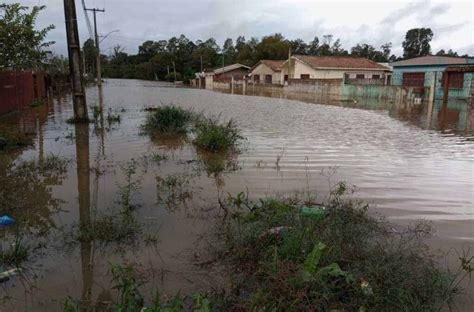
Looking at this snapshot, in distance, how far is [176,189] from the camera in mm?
7145

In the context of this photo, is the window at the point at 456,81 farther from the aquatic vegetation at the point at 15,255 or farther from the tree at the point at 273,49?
the tree at the point at 273,49

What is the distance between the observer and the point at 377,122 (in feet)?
60.5

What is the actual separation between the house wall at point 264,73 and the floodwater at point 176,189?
50.6m

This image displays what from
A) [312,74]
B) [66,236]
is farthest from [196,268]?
[312,74]

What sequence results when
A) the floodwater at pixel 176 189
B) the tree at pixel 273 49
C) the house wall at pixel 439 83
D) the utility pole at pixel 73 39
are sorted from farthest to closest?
the tree at pixel 273 49, the house wall at pixel 439 83, the utility pole at pixel 73 39, the floodwater at pixel 176 189

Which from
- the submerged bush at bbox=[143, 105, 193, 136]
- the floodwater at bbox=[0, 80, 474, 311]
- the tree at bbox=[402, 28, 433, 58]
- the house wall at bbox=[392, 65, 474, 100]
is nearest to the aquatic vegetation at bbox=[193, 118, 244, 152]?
the floodwater at bbox=[0, 80, 474, 311]

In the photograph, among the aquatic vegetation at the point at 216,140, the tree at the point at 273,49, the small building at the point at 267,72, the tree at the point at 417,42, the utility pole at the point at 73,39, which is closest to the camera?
the aquatic vegetation at the point at 216,140

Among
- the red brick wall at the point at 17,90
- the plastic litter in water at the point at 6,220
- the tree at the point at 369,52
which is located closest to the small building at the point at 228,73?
the tree at the point at 369,52

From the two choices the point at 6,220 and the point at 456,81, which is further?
the point at 456,81

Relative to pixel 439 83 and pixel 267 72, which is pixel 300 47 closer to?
pixel 267 72

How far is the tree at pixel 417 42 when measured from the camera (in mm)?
97188

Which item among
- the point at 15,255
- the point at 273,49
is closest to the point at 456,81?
the point at 15,255

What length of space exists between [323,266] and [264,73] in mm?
65892

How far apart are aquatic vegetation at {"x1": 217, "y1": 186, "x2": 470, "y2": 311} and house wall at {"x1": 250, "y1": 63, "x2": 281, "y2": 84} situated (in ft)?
196
